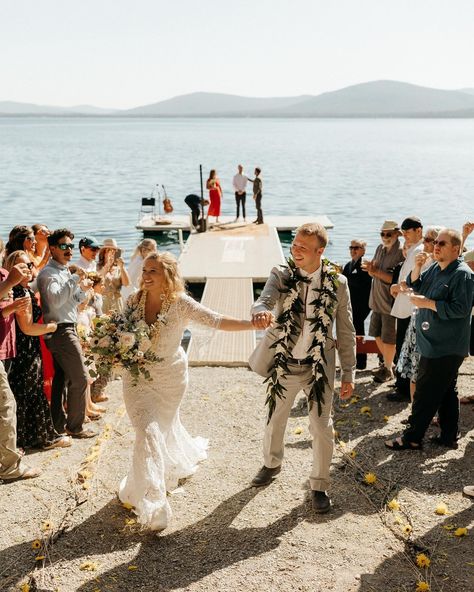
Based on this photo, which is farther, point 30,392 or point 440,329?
point 30,392

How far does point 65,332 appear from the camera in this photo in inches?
251

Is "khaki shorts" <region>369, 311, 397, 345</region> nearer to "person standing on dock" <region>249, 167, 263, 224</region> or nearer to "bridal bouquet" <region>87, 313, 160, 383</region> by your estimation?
"bridal bouquet" <region>87, 313, 160, 383</region>

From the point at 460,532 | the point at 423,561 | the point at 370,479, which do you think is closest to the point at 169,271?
the point at 370,479

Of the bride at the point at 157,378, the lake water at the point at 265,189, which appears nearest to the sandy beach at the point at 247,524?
the bride at the point at 157,378

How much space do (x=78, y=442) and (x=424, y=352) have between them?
11.7 feet

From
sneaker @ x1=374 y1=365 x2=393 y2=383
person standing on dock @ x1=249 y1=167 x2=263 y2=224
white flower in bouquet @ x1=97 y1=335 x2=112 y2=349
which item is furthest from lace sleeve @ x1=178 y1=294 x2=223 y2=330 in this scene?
person standing on dock @ x1=249 y1=167 x2=263 y2=224

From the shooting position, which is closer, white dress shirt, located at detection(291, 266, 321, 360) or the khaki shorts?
white dress shirt, located at detection(291, 266, 321, 360)

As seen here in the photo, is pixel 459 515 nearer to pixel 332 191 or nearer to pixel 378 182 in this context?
pixel 332 191

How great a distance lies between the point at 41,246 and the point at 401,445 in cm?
479

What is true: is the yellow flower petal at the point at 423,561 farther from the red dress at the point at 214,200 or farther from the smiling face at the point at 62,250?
the red dress at the point at 214,200

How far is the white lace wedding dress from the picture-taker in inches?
192

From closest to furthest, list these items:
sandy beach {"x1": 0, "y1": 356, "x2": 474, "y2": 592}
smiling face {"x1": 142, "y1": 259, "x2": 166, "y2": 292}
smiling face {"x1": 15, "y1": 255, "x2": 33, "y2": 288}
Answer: sandy beach {"x1": 0, "y1": 356, "x2": 474, "y2": 592}, smiling face {"x1": 142, "y1": 259, "x2": 166, "y2": 292}, smiling face {"x1": 15, "y1": 255, "x2": 33, "y2": 288}

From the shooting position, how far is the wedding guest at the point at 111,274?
807 centimetres

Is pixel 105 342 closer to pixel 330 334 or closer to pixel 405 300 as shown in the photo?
pixel 330 334
